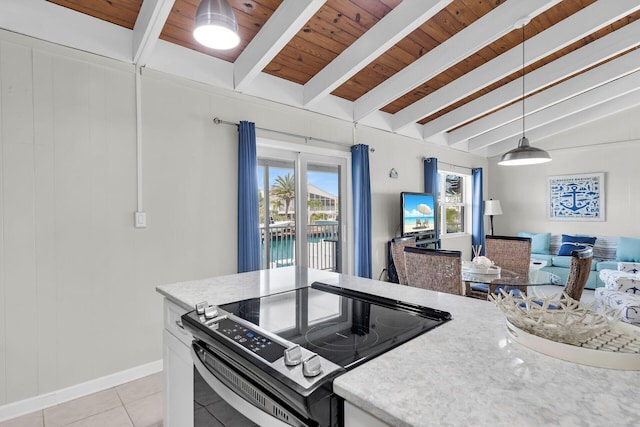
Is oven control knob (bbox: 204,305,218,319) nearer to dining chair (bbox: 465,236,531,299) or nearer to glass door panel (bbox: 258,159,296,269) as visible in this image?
glass door panel (bbox: 258,159,296,269)

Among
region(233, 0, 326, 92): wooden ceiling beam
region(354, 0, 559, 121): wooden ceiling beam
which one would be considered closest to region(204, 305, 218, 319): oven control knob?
region(233, 0, 326, 92): wooden ceiling beam

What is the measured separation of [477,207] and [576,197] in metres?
1.63

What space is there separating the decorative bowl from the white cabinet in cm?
121

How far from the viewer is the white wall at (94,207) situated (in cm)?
219

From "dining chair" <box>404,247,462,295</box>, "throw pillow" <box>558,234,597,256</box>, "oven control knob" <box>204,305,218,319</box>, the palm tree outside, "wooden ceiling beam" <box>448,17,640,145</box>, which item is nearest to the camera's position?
"oven control knob" <box>204,305,218,319</box>

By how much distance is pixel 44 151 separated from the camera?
2275 mm

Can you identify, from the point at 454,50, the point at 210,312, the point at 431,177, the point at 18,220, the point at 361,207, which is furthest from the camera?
the point at 431,177

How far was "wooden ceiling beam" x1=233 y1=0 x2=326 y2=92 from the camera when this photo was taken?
230cm

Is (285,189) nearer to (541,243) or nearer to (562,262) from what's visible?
(562,262)

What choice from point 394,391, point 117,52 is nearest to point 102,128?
point 117,52

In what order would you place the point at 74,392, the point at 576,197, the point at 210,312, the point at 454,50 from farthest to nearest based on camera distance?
the point at 576,197 → the point at 454,50 → the point at 74,392 → the point at 210,312

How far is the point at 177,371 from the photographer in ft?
4.91

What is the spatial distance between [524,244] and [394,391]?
3463 mm

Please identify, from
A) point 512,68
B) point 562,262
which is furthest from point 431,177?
point 562,262
